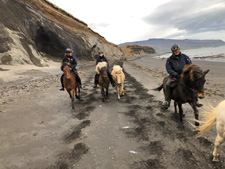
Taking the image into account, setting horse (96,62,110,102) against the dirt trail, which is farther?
horse (96,62,110,102)

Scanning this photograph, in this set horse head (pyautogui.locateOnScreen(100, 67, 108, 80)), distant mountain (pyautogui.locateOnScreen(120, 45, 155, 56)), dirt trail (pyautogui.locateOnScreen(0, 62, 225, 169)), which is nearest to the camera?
dirt trail (pyautogui.locateOnScreen(0, 62, 225, 169))

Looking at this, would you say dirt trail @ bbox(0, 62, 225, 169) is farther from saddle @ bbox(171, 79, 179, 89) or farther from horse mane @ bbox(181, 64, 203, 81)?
horse mane @ bbox(181, 64, 203, 81)

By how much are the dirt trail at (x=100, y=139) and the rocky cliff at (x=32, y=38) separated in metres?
16.6

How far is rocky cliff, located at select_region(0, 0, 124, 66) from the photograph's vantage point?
20.3 m

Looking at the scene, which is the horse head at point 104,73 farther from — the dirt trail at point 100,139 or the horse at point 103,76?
the dirt trail at point 100,139

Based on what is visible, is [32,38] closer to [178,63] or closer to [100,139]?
[100,139]

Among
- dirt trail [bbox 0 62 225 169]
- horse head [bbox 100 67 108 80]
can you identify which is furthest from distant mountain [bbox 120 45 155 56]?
dirt trail [bbox 0 62 225 169]

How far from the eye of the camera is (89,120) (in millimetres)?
5891

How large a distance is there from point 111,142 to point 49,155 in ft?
5.74

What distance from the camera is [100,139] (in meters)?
4.51

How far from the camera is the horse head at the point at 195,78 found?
13.3 ft

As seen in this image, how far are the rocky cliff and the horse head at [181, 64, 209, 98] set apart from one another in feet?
69.3

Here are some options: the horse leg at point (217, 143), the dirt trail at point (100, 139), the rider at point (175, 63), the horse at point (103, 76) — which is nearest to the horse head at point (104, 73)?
the horse at point (103, 76)

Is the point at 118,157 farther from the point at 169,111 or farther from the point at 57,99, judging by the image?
the point at 57,99
